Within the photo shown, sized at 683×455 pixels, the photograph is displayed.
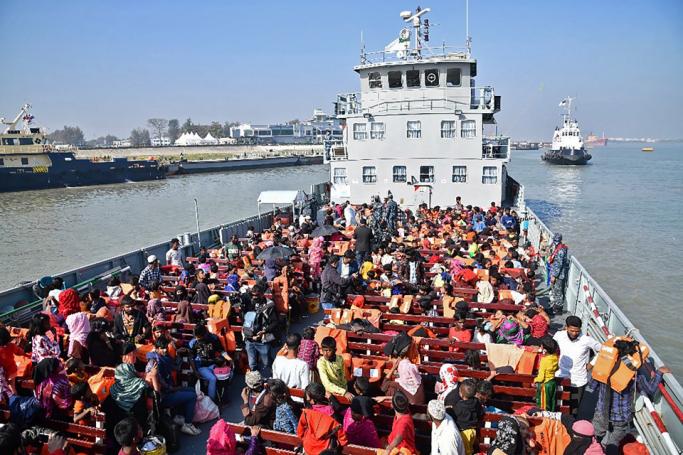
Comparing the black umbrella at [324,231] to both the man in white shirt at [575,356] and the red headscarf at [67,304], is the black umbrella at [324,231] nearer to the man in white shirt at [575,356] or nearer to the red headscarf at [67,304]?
the red headscarf at [67,304]

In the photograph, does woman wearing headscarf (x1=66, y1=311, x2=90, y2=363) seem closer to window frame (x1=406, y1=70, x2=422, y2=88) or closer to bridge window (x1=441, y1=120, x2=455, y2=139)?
bridge window (x1=441, y1=120, x2=455, y2=139)

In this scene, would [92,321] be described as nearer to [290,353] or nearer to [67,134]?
[290,353]

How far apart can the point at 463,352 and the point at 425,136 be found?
57.5 ft

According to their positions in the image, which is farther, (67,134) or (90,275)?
(67,134)

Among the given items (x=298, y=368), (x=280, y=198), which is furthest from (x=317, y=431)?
(x=280, y=198)

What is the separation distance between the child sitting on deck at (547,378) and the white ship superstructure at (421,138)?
694 inches

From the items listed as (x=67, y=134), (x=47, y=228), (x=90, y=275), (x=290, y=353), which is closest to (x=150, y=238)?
(x=47, y=228)

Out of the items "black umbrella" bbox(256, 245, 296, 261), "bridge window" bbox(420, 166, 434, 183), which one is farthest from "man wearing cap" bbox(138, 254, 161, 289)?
"bridge window" bbox(420, 166, 434, 183)

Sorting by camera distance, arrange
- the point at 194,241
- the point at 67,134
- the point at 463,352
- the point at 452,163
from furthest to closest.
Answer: the point at 67,134 → the point at 452,163 → the point at 194,241 → the point at 463,352

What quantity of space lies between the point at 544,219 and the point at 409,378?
31.4m

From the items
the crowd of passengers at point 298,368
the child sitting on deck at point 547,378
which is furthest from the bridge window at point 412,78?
the child sitting on deck at point 547,378

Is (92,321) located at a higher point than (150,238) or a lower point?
higher

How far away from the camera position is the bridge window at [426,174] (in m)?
22.8

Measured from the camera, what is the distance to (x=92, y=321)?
727cm
